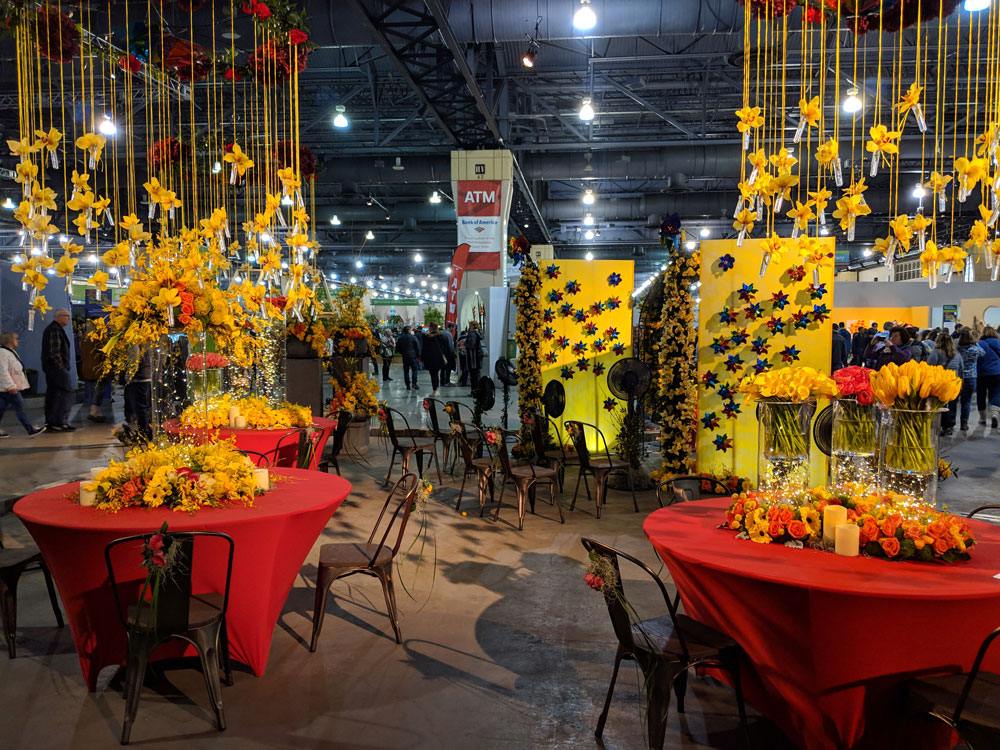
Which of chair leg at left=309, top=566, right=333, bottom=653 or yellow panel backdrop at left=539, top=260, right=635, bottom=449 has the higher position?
yellow panel backdrop at left=539, top=260, right=635, bottom=449

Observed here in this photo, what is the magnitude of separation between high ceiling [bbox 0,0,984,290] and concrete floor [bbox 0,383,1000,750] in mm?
5844

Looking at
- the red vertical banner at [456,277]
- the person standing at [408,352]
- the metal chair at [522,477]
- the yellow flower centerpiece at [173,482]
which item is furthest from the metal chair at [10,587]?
the person standing at [408,352]

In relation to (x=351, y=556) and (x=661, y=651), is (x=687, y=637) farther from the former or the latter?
(x=351, y=556)

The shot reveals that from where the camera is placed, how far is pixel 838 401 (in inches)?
121

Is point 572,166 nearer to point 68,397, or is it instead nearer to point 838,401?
point 68,397

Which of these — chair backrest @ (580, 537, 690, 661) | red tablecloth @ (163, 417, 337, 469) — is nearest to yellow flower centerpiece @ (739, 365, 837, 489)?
chair backrest @ (580, 537, 690, 661)

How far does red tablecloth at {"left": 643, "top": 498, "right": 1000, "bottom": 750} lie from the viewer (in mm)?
2336

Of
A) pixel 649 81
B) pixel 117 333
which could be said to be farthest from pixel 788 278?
pixel 649 81

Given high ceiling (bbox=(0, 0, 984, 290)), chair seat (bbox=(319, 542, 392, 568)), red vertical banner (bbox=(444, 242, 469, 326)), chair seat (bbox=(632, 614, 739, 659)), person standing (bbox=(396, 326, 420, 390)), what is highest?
high ceiling (bbox=(0, 0, 984, 290))

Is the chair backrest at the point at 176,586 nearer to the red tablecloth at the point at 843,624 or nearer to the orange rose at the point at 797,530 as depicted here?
the red tablecloth at the point at 843,624

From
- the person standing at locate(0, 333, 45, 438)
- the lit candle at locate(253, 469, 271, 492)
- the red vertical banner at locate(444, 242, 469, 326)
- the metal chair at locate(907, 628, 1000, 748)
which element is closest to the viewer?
the metal chair at locate(907, 628, 1000, 748)

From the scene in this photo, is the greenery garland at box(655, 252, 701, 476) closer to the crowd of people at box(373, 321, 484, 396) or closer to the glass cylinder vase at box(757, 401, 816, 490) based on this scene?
the glass cylinder vase at box(757, 401, 816, 490)

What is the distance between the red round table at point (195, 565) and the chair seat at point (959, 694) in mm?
2346

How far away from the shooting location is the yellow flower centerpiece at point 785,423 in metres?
3.07
